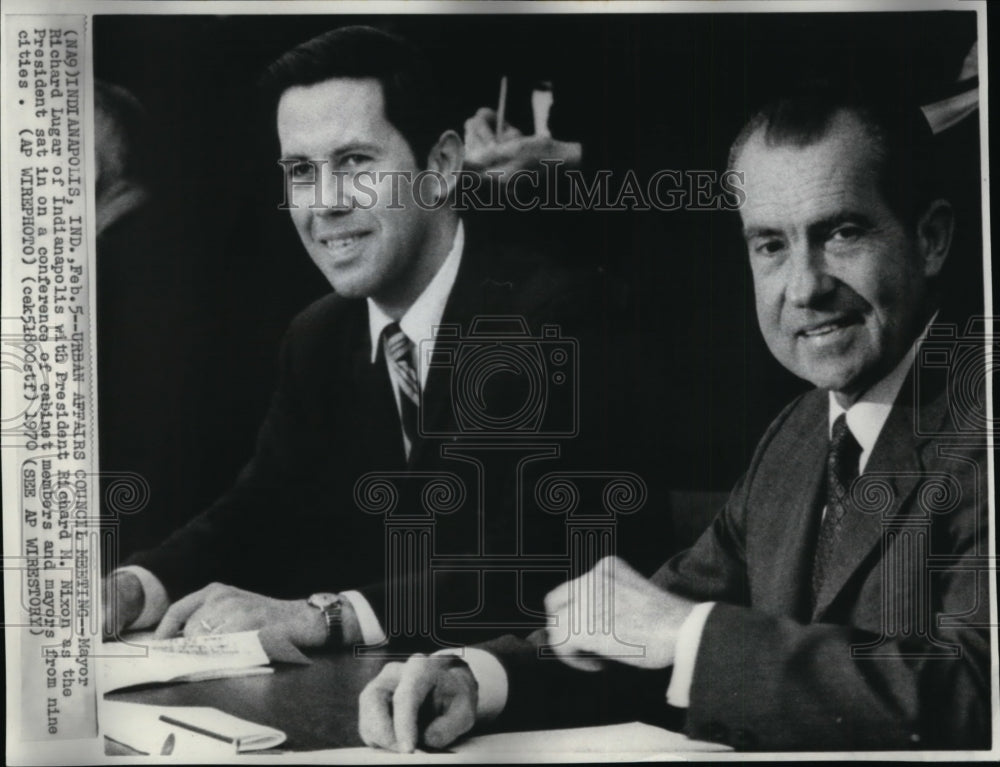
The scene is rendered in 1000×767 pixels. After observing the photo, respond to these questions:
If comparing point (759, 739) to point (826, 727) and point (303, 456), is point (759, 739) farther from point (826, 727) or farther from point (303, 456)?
point (303, 456)

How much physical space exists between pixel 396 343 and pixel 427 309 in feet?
→ 0.37

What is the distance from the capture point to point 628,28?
2.89 m

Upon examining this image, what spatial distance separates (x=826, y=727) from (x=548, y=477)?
888mm

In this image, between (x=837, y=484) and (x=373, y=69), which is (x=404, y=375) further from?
(x=837, y=484)

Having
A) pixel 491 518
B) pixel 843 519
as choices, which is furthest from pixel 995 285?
pixel 491 518

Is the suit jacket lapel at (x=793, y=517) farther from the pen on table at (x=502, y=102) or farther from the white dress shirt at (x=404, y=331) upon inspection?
the pen on table at (x=502, y=102)

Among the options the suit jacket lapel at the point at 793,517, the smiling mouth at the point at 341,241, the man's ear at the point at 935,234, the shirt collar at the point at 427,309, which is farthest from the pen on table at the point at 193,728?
the man's ear at the point at 935,234

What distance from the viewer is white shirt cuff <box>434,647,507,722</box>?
287 centimetres

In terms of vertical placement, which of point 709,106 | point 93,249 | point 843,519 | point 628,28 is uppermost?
point 628,28

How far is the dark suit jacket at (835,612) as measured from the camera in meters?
2.86

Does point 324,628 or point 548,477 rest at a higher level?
point 548,477

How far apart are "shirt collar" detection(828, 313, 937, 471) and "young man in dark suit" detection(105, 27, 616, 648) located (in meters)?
0.70

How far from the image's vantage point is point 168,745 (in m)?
2.88

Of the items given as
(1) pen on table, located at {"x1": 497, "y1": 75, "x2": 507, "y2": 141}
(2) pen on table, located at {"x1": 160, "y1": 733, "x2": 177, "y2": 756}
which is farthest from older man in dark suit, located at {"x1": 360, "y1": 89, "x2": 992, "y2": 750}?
(1) pen on table, located at {"x1": 497, "y1": 75, "x2": 507, "y2": 141}
